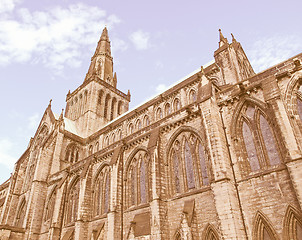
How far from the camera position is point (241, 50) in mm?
24359

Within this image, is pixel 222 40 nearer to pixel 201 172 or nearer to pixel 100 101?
pixel 201 172

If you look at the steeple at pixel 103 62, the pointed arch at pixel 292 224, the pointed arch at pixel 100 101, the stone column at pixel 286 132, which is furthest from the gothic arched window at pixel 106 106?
the pointed arch at pixel 292 224

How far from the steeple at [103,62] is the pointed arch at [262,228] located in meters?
36.2

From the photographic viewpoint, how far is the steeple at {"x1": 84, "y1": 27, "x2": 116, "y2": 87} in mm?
44750

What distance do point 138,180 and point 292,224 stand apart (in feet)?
35.4

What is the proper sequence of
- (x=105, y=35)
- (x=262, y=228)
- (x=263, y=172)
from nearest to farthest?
(x=262, y=228) < (x=263, y=172) < (x=105, y=35)

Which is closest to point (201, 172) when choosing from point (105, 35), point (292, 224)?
point (292, 224)

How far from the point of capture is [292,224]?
1059cm

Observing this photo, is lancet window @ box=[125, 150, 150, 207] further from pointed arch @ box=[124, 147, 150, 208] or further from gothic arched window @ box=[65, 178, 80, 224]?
gothic arched window @ box=[65, 178, 80, 224]

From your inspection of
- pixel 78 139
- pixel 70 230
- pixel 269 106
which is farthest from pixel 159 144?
pixel 78 139

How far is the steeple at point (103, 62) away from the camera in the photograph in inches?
1762

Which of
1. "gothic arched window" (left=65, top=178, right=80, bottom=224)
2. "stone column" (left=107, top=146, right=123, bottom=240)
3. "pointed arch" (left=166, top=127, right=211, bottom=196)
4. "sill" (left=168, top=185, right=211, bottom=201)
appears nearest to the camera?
"sill" (left=168, top=185, right=211, bottom=201)

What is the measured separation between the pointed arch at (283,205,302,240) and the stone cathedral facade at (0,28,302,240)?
0.04m

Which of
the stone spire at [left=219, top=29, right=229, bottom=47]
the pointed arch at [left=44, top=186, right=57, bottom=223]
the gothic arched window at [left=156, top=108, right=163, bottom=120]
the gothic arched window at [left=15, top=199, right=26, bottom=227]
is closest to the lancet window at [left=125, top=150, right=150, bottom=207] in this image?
the gothic arched window at [left=156, top=108, right=163, bottom=120]
